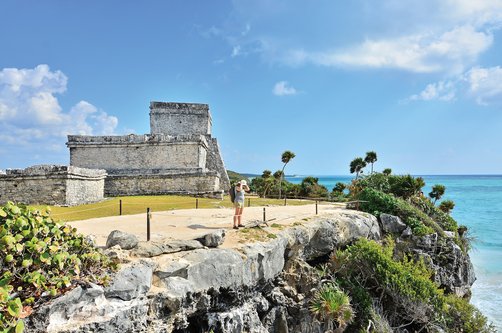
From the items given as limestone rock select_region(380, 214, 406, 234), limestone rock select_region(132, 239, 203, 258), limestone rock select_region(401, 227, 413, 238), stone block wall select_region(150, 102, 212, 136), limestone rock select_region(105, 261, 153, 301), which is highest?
stone block wall select_region(150, 102, 212, 136)

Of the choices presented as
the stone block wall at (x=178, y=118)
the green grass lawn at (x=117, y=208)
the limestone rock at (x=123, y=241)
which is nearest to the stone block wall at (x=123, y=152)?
the green grass lawn at (x=117, y=208)

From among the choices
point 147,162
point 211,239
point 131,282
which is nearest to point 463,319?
point 211,239

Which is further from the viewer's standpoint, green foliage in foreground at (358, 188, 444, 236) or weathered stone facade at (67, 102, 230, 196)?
weathered stone facade at (67, 102, 230, 196)

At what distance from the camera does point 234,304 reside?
7.68 meters

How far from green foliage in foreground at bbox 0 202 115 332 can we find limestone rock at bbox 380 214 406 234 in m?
12.9

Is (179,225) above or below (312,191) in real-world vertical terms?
below

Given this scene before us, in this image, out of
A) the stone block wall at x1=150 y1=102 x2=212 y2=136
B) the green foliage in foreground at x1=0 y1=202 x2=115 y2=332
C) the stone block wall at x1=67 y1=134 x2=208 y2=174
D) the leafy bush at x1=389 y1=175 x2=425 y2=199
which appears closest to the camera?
the green foliage in foreground at x1=0 y1=202 x2=115 y2=332

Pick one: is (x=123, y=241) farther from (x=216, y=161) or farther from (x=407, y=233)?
(x=216, y=161)

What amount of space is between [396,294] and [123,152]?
18.8 metres

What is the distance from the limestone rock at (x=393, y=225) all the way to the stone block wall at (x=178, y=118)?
1698 cm

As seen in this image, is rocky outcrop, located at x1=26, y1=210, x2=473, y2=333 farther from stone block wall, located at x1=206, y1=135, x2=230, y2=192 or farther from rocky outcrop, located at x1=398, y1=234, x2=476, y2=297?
stone block wall, located at x1=206, y1=135, x2=230, y2=192

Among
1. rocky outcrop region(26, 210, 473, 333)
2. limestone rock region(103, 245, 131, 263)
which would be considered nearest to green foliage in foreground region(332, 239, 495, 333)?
rocky outcrop region(26, 210, 473, 333)

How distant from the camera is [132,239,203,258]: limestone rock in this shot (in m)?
6.89

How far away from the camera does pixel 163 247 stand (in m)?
7.24
